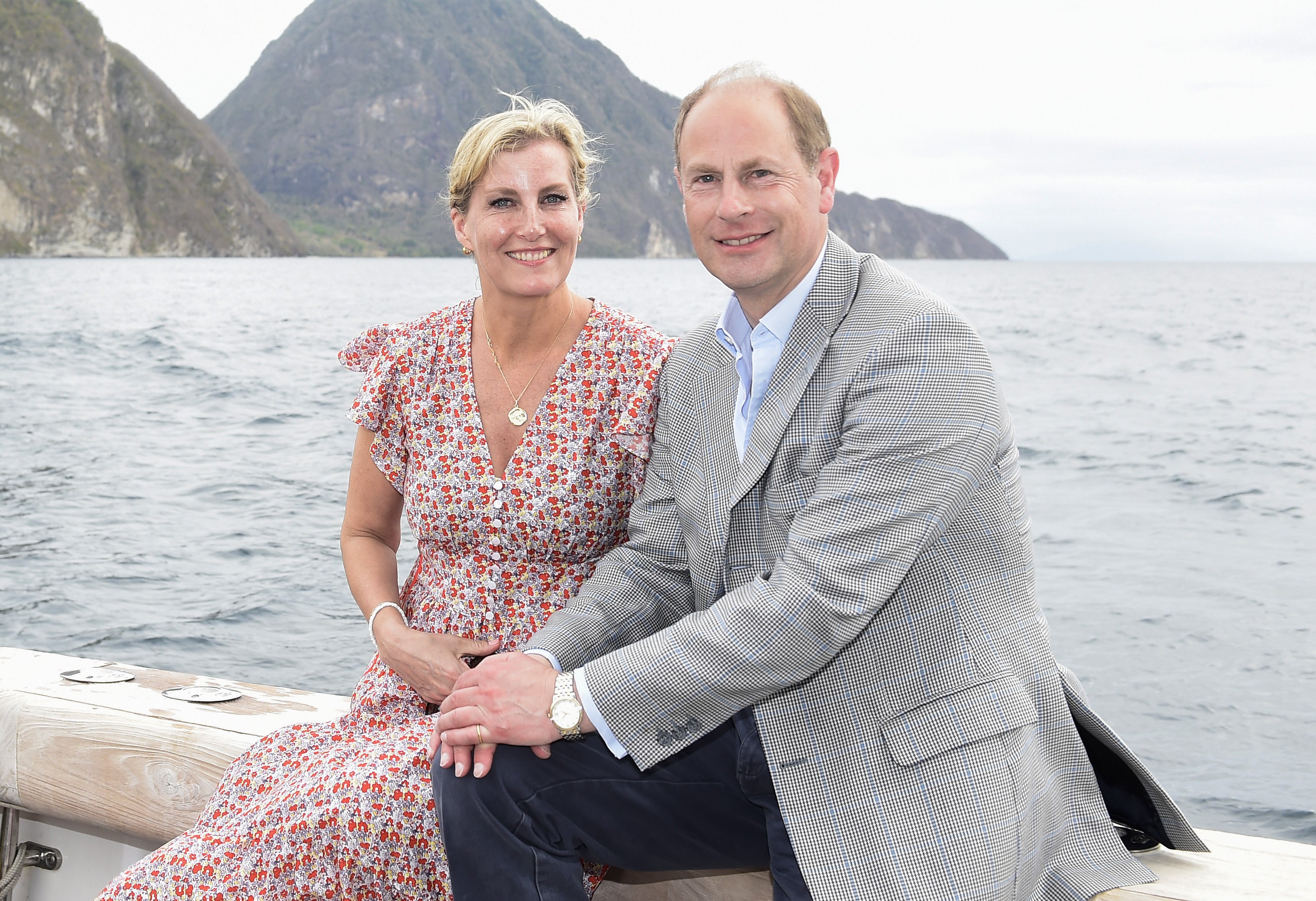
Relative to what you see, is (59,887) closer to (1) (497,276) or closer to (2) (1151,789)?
(1) (497,276)

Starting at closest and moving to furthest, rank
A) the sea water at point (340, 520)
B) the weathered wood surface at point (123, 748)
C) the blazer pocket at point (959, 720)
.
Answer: the blazer pocket at point (959, 720), the weathered wood surface at point (123, 748), the sea water at point (340, 520)

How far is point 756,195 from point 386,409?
112 centimetres

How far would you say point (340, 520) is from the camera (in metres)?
11.3

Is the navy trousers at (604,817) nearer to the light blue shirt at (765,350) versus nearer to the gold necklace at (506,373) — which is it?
the light blue shirt at (765,350)

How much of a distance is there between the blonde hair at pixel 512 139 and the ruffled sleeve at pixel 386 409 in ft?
1.37

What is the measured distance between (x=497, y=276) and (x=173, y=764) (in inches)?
55.1

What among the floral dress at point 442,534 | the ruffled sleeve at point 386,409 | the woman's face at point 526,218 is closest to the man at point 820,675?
the floral dress at point 442,534

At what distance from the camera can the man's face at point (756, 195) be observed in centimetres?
227

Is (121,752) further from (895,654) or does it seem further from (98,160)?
(98,160)

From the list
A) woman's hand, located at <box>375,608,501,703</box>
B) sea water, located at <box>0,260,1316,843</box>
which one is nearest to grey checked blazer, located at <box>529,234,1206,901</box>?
woman's hand, located at <box>375,608,501,703</box>

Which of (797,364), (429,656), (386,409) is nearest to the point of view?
(797,364)

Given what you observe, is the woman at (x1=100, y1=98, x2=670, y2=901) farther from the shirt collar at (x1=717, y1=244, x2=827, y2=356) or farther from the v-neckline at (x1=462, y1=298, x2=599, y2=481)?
the shirt collar at (x1=717, y1=244, x2=827, y2=356)

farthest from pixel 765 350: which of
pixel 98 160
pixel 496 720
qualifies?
pixel 98 160

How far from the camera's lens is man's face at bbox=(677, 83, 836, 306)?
2271 millimetres
